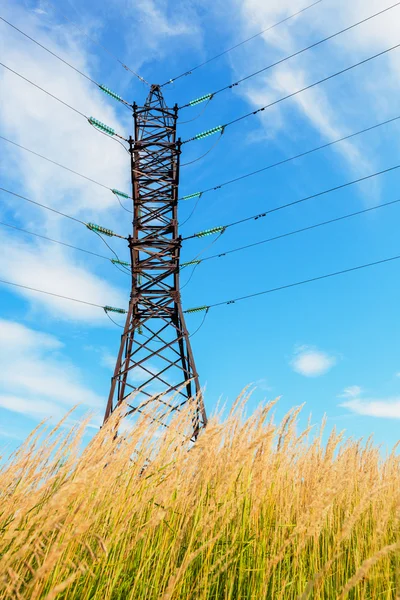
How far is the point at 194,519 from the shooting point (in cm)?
308

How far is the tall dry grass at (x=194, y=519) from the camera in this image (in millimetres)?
2676

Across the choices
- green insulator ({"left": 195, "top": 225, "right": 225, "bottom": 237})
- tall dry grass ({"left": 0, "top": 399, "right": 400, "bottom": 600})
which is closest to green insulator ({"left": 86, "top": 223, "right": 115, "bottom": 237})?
Answer: green insulator ({"left": 195, "top": 225, "right": 225, "bottom": 237})

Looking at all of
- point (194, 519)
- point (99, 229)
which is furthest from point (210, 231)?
point (194, 519)

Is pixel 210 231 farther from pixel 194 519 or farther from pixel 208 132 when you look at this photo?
pixel 194 519

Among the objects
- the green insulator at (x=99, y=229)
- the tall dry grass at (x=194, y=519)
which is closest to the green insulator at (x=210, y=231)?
the green insulator at (x=99, y=229)

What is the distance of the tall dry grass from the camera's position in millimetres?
2676

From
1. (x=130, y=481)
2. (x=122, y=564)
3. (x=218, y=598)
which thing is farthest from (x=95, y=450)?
(x=218, y=598)

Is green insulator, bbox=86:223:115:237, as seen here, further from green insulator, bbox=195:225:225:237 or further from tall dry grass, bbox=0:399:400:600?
tall dry grass, bbox=0:399:400:600

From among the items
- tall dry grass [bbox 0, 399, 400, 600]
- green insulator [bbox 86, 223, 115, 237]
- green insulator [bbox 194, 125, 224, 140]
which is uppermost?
green insulator [bbox 194, 125, 224, 140]

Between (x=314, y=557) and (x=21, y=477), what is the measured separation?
2.44 metres

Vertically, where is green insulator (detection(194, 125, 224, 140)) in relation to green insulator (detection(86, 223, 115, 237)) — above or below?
above

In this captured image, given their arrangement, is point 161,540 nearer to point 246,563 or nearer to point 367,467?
point 246,563

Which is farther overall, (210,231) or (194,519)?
(210,231)

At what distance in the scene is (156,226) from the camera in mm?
12961
